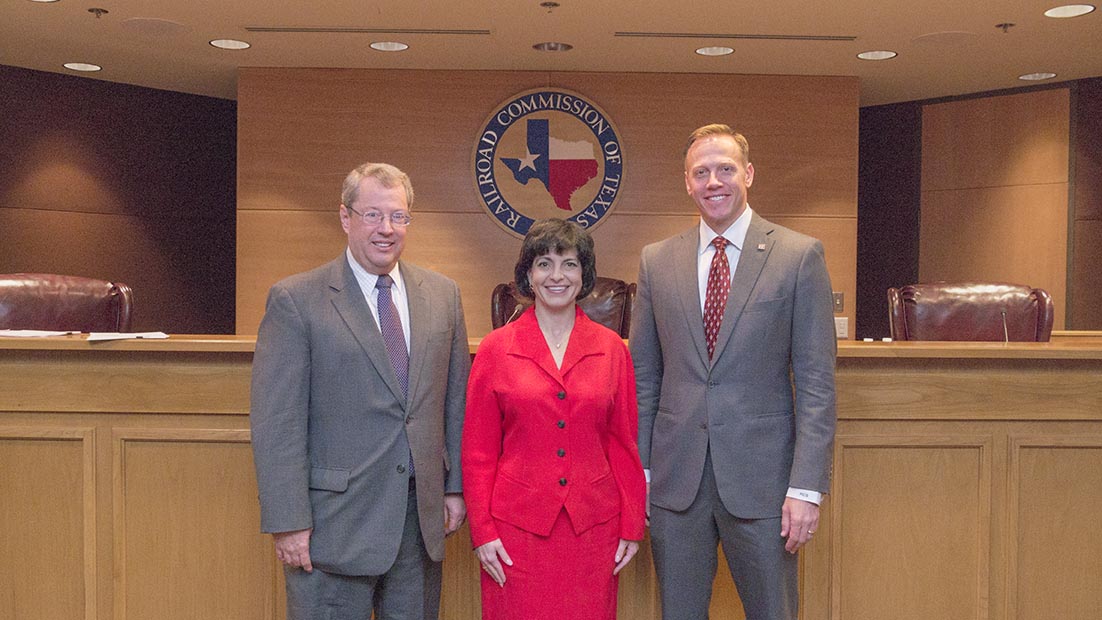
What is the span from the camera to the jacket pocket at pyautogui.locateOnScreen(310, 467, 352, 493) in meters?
2.07

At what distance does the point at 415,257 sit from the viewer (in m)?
6.61

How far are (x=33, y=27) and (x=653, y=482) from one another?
5.22 m

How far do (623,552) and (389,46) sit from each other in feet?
14.9

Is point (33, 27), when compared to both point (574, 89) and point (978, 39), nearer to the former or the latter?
point (574, 89)

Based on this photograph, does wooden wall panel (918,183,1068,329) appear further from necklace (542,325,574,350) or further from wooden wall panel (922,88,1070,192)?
necklace (542,325,574,350)

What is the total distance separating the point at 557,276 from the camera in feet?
7.07

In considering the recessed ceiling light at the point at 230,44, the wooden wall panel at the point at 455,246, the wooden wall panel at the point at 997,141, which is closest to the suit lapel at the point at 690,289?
the wooden wall panel at the point at 455,246

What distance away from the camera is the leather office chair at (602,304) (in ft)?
12.8

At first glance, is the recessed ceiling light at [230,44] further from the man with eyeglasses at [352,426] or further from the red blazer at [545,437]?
the red blazer at [545,437]

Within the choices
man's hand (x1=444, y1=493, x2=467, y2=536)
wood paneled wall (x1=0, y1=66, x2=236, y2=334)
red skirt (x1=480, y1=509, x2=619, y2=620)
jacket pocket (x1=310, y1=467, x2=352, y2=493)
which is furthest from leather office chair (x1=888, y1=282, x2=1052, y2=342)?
wood paneled wall (x1=0, y1=66, x2=236, y2=334)

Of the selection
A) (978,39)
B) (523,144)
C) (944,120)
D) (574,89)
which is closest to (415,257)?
(523,144)

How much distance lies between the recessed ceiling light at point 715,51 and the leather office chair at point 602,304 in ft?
8.31

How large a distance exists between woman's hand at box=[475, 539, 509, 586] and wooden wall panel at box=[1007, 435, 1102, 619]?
4.80 ft

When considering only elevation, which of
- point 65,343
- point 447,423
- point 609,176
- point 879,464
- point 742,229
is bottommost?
point 879,464
